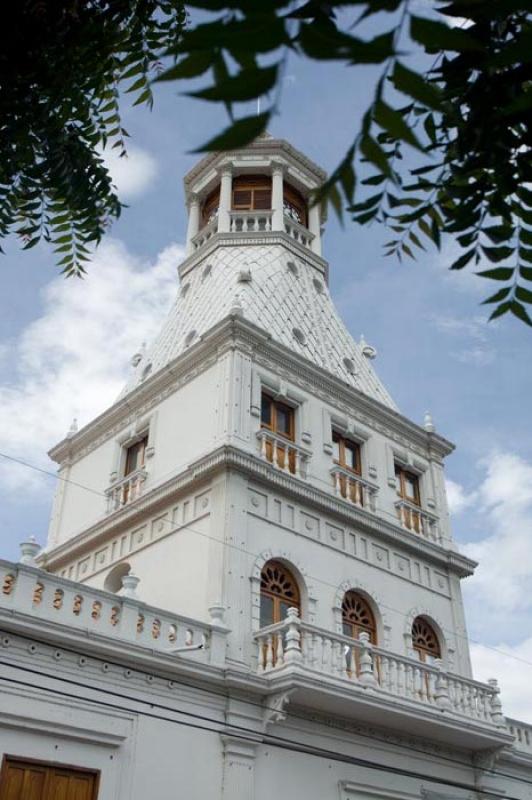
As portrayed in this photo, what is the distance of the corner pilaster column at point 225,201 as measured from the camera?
2448cm

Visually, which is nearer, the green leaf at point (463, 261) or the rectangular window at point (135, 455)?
the green leaf at point (463, 261)

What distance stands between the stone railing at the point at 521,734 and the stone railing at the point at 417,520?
4531 mm

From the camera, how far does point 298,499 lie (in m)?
17.8

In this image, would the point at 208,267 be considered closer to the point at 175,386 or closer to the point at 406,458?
the point at 175,386

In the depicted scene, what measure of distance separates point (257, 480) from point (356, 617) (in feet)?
12.5

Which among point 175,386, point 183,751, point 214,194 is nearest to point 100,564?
point 175,386

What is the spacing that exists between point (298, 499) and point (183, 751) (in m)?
5.98

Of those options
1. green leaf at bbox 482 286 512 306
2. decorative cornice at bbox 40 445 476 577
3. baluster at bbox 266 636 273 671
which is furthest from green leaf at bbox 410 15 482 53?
decorative cornice at bbox 40 445 476 577

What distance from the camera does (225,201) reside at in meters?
24.9

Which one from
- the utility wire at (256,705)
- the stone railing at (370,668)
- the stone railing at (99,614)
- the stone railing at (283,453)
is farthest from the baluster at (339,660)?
the stone railing at (283,453)

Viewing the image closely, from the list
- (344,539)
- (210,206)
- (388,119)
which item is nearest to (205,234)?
(210,206)

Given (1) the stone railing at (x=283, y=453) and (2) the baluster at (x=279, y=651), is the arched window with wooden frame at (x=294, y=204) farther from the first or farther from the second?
(2) the baluster at (x=279, y=651)

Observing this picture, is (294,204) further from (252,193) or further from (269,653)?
(269,653)

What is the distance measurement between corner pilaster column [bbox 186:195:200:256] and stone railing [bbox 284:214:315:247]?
295 centimetres
